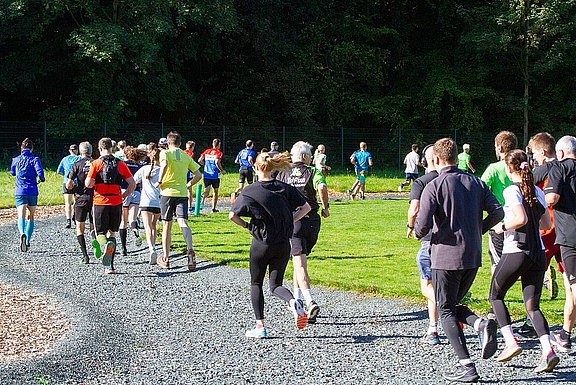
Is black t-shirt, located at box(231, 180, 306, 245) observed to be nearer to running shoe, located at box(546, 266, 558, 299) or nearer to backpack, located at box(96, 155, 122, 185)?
running shoe, located at box(546, 266, 558, 299)

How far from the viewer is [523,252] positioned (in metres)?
7.27

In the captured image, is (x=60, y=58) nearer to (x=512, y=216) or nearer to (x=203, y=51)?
(x=203, y=51)

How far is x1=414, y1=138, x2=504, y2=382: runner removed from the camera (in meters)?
6.91

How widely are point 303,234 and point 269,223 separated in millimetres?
1181

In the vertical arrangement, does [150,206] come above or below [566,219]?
below

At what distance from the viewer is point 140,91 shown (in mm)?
39188

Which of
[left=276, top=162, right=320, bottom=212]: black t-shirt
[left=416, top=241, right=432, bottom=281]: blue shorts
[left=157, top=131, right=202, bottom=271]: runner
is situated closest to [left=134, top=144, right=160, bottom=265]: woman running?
[left=157, top=131, right=202, bottom=271]: runner

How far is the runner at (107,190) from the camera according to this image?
12.5m

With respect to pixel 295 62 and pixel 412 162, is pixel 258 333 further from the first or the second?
pixel 295 62

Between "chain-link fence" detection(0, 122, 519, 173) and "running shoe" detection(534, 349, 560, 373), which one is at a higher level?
"chain-link fence" detection(0, 122, 519, 173)

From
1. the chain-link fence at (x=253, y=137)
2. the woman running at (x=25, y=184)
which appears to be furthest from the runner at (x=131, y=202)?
the chain-link fence at (x=253, y=137)

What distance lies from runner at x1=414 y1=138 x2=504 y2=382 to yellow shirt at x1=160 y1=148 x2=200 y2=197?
655 cm

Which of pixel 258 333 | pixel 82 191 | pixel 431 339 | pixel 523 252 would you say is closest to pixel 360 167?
pixel 82 191

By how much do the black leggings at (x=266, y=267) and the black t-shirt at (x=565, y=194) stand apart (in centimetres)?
258
